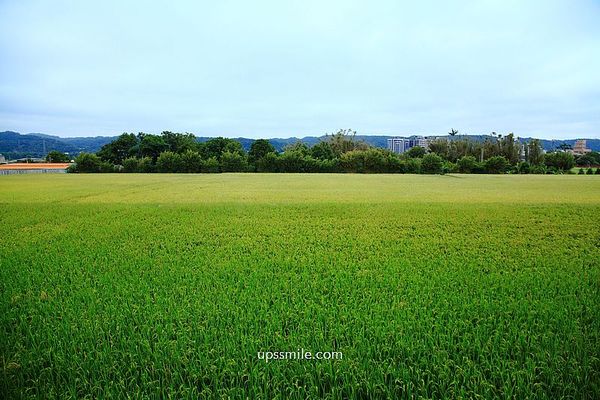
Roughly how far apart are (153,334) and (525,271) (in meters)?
3.27

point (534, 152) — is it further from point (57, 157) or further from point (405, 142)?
point (57, 157)

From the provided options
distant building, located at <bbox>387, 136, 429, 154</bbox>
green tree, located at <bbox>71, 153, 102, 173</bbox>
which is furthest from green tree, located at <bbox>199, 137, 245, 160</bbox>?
distant building, located at <bbox>387, 136, 429, 154</bbox>

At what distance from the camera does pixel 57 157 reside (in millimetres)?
15695

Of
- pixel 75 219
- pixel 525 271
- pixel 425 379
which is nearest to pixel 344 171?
pixel 75 219

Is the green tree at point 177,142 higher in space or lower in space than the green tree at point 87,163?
higher

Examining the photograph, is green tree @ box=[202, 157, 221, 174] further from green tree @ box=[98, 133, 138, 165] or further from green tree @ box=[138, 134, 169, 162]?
green tree @ box=[98, 133, 138, 165]

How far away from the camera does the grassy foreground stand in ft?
6.15

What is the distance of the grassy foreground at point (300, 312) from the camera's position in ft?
6.15

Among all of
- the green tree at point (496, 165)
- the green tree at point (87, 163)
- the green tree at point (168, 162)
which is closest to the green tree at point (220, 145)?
the green tree at point (168, 162)

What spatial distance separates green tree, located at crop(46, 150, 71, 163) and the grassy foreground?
1071 centimetres

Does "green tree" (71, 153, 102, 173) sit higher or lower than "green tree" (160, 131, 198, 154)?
lower

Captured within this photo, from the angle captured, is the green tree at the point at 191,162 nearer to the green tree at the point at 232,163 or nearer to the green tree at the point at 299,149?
the green tree at the point at 232,163

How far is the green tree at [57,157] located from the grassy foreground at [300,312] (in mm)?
10714

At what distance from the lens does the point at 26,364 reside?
6.58ft
